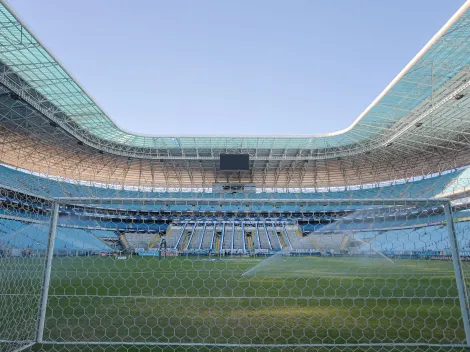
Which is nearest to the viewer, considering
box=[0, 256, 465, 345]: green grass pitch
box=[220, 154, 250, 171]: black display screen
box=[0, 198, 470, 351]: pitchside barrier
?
box=[0, 198, 470, 351]: pitchside barrier

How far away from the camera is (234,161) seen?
35.9 metres

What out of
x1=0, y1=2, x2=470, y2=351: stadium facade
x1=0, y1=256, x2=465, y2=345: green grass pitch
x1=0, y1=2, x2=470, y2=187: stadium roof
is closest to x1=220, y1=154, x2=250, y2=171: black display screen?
x1=0, y1=2, x2=470, y2=187: stadium roof

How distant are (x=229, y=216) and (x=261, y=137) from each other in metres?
27.0

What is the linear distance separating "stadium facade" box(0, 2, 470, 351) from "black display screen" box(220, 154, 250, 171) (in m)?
1.45

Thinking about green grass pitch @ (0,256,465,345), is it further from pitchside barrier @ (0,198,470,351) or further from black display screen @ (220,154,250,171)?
black display screen @ (220,154,250,171)

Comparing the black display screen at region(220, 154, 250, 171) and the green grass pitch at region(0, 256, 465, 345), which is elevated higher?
the black display screen at region(220, 154, 250, 171)

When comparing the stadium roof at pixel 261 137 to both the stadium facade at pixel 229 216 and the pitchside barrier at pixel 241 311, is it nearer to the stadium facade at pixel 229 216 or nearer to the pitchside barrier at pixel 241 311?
the stadium facade at pixel 229 216

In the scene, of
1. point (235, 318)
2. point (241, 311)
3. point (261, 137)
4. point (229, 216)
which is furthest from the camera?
point (261, 137)

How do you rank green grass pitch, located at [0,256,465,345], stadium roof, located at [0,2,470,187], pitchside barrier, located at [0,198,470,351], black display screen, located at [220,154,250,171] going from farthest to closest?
black display screen, located at [220,154,250,171]
stadium roof, located at [0,2,470,187]
green grass pitch, located at [0,256,465,345]
pitchside barrier, located at [0,198,470,351]

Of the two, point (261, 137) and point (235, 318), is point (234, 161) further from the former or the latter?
point (235, 318)

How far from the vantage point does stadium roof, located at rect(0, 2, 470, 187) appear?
1984cm

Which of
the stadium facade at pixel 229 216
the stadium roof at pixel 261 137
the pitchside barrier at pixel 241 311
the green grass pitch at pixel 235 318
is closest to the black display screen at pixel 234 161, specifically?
the stadium roof at pixel 261 137

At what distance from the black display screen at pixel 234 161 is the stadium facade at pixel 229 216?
1455 mm

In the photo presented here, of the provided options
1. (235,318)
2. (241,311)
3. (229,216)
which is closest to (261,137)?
(229,216)
